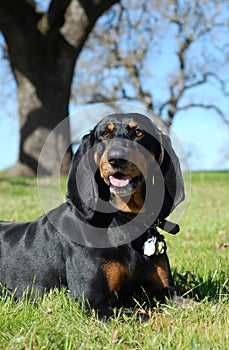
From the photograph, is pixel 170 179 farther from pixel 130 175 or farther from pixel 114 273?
pixel 114 273

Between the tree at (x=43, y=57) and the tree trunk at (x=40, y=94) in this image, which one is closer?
the tree at (x=43, y=57)

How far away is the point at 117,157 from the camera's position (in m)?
3.20

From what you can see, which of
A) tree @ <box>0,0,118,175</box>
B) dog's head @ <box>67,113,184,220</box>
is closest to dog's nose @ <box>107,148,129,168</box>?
dog's head @ <box>67,113,184,220</box>

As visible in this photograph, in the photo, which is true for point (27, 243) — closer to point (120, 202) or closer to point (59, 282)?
point (59, 282)

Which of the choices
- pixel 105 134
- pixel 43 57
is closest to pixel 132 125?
pixel 105 134

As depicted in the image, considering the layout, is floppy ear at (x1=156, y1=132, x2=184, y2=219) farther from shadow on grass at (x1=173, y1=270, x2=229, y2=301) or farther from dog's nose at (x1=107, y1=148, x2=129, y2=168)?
shadow on grass at (x1=173, y1=270, x2=229, y2=301)

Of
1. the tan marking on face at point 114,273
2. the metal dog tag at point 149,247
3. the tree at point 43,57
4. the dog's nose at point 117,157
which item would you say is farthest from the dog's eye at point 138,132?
the tree at point 43,57

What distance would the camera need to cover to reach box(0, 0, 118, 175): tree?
14.3 metres

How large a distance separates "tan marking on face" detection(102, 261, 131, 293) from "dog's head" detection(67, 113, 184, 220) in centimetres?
38

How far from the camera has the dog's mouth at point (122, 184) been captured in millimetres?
3340

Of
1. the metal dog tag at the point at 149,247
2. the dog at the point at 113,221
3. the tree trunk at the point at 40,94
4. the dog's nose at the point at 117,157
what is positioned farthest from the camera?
the tree trunk at the point at 40,94

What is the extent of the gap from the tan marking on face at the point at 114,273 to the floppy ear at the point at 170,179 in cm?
53

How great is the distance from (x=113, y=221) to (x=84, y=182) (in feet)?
1.14

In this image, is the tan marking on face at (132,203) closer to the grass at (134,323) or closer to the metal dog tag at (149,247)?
the metal dog tag at (149,247)
